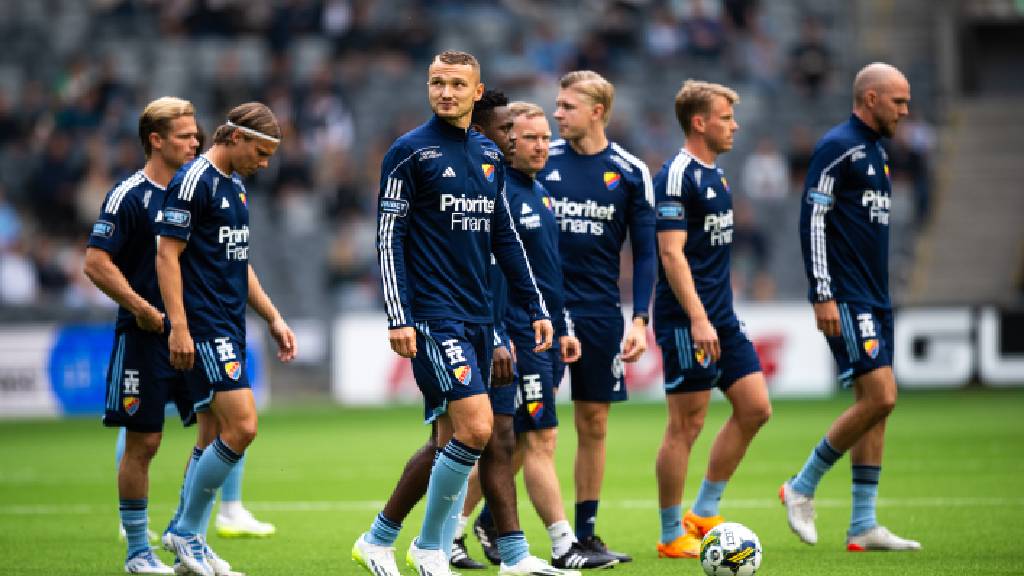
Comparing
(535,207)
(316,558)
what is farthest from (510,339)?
(316,558)

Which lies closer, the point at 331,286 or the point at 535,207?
the point at 535,207

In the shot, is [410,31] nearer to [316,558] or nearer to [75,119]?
[75,119]

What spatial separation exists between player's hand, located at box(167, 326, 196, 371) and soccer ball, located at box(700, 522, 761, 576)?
2697 mm

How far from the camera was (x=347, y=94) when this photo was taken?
26.7 meters

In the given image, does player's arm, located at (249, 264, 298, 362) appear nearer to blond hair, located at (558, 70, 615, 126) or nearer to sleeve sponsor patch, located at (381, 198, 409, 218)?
sleeve sponsor patch, located at (381, 198, 409, 218)

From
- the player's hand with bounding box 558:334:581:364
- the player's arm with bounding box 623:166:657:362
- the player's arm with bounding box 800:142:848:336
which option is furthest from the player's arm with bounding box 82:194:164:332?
the player's arm with bounding box 800:142:848:336

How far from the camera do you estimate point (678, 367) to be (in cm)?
876

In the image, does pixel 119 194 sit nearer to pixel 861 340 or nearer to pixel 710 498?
pixel 710 498

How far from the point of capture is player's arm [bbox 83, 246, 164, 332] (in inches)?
322

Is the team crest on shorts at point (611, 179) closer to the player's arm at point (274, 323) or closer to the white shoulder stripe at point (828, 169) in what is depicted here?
the white shoulder stripe at point (828, 169)

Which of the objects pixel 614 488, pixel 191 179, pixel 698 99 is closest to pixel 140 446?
pixel 191 179

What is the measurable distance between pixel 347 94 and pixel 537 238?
18.9 m

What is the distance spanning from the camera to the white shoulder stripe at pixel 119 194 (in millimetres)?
8422

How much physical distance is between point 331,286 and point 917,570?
16.9 metres
